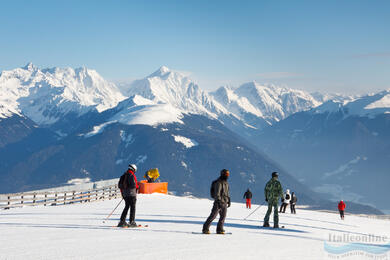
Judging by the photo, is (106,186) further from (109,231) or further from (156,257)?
(156,257)

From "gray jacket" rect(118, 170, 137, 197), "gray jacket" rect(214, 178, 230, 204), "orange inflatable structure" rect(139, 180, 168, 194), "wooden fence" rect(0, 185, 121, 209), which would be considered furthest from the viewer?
"orange inflatable structure" rect(139, 180, 168, 194)

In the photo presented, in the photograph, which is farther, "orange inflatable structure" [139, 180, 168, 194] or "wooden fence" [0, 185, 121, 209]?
"orange inflatable structure" [139, 180, 168, 194]

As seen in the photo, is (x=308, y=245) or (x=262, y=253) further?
(x=308, y=245)

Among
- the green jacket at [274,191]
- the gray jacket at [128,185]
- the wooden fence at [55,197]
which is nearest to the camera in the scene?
the gray jacket at [128,185]

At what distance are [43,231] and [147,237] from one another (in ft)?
14.0

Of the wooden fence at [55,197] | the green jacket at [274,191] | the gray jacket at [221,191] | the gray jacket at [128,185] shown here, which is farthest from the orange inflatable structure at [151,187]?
the gray jacket at [221,191]

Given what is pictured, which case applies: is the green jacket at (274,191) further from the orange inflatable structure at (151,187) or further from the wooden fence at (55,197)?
the orange inflatable structure at (151,187)

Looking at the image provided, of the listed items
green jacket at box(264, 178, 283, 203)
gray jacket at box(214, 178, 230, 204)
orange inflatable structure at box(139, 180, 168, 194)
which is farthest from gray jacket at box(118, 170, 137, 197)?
orange inflatable structure at box(139, 180, 168, 194)

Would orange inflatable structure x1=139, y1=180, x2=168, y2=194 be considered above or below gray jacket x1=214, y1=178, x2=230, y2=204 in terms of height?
above

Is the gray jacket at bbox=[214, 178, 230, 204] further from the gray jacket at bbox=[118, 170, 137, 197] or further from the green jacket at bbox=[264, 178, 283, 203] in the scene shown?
the green jacket at bbox=[264, 178, 283, 203]

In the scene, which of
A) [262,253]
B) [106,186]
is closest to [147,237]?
[262,253]

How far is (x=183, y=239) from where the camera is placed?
15.2 metres

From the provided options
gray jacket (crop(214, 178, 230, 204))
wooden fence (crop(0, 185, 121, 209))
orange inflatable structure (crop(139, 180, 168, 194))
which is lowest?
wooden fence (crop(0, 185, 121, 209))

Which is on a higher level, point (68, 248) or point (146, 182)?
point (146, 182)
